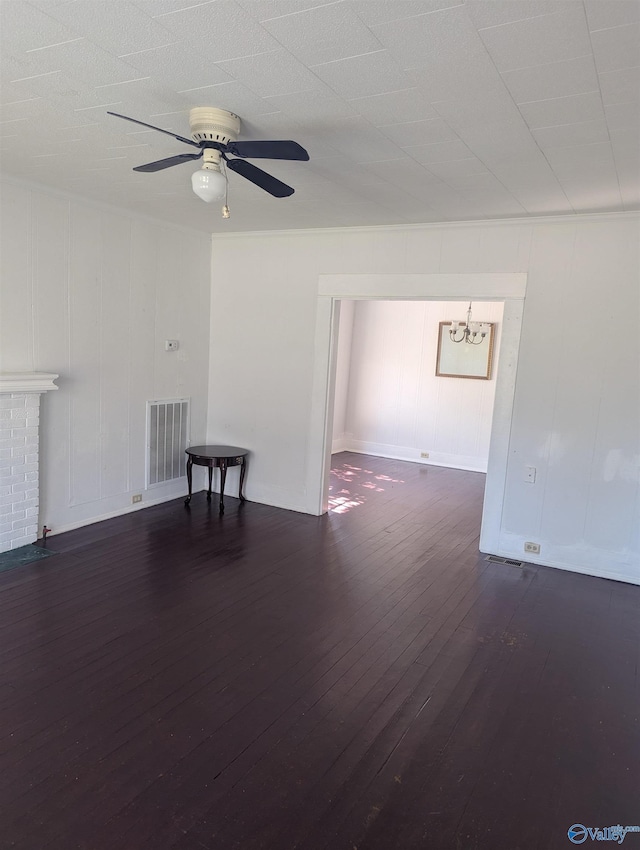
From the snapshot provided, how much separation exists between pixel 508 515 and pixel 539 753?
232 cm

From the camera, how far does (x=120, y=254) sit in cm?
467

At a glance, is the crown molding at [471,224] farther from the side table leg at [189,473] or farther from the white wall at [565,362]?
the side table leg at [189,473]

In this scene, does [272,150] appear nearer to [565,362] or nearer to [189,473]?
[565,362]

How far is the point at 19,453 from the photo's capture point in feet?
13.0

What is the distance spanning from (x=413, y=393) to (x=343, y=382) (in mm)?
1120

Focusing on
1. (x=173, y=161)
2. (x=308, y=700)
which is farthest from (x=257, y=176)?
(x=308, y=700)

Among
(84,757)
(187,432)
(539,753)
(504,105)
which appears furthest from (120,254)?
(539,753)

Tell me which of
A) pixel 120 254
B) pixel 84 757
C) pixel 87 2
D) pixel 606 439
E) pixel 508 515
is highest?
pixel 87 2

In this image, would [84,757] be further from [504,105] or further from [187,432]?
[187,432]

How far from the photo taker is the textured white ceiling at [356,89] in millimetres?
1763

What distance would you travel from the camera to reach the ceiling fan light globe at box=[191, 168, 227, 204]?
246cm

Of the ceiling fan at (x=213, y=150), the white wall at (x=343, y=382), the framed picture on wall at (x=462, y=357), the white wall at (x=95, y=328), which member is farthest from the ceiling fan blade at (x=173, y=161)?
the white wall at (x=343, y=382)

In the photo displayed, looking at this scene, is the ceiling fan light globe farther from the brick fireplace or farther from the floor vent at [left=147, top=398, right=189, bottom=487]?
the floor vent at [left=147, top=398, right=189, bottom=487]

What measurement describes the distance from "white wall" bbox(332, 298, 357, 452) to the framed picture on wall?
144 centimetres
